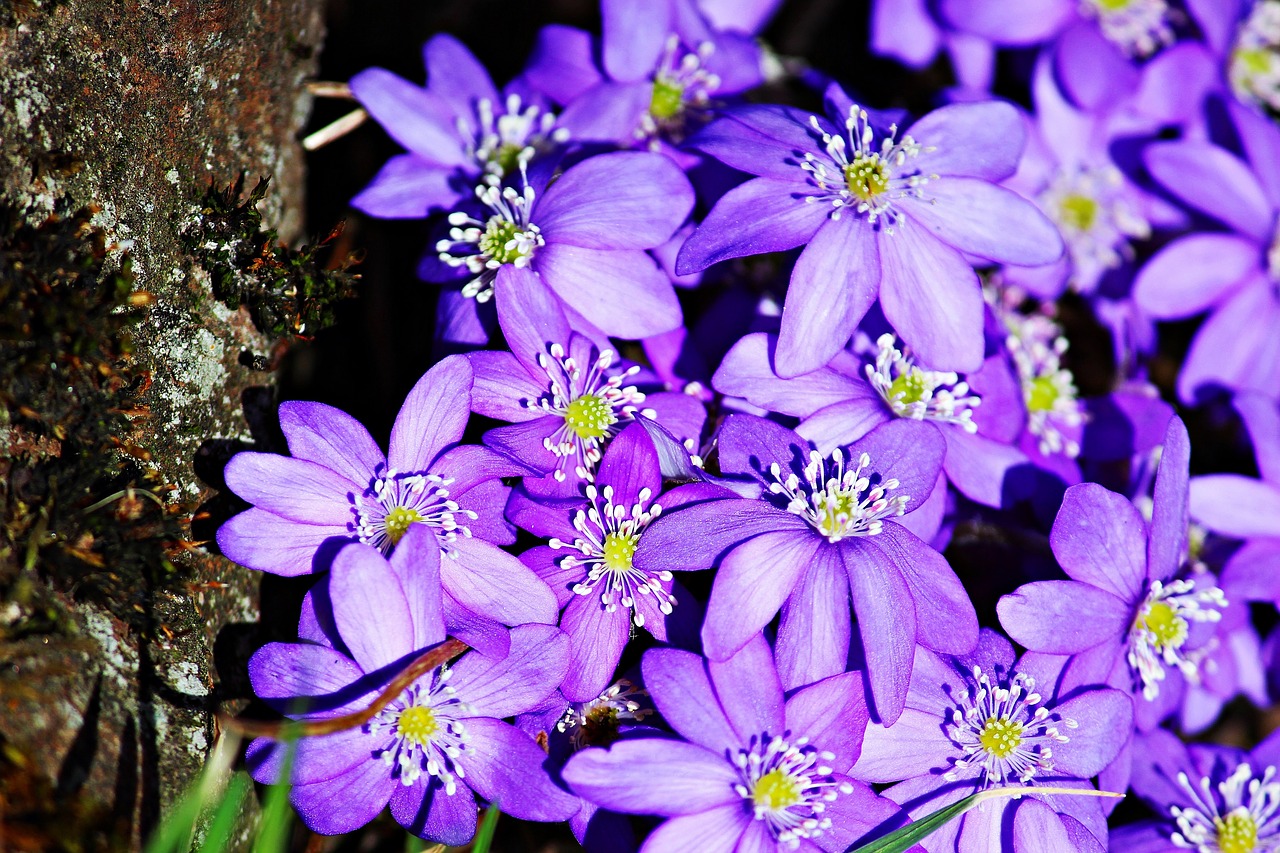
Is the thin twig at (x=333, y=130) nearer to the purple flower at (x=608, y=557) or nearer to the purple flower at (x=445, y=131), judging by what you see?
the purple flower at (x=445, y=131)

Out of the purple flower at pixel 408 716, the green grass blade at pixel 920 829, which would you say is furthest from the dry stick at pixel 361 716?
the green grass blade at pixel 920 829

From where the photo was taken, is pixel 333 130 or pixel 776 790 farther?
pixel 333 130

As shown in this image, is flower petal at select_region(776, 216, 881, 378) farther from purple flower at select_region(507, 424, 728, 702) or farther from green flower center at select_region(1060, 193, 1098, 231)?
green flower center at select_region(1060, 193, 1098, 231)

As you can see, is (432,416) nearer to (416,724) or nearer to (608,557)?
(608,557)

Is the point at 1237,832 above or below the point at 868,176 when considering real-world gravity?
below

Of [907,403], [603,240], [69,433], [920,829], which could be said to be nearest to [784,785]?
[920,829]

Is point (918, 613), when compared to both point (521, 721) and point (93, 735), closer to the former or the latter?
point (521, 721)

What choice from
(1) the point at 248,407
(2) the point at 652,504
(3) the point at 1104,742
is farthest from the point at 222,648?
(3) the point at 1104,742
